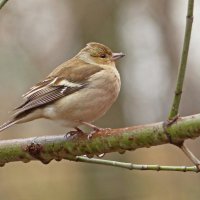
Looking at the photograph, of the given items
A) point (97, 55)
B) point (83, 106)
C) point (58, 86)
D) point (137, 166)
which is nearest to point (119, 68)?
point (97, 55)

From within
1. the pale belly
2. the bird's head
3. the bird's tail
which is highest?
the bird's head

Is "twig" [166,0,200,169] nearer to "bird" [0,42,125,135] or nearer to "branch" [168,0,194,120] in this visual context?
"branch" [168,0,194,120]

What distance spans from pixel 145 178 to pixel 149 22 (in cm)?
301

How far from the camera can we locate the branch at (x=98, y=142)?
2.74m

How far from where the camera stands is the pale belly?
13.7ft

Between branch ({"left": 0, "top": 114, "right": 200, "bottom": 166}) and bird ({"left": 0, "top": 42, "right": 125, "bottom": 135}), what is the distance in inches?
17.1

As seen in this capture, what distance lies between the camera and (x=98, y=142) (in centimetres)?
308

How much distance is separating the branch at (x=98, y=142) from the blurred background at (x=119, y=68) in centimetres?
715

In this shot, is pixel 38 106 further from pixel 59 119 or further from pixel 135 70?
pixel 135 70

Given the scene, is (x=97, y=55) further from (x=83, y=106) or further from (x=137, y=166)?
(x=137, y=166)

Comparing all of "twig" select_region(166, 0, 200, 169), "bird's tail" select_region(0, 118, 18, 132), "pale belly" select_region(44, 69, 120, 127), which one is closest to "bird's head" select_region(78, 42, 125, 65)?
"pale belly" select_region(44, 69, 120, 127)

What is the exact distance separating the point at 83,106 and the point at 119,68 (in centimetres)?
731

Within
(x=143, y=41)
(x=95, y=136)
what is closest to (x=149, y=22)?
(x=143, y=41)

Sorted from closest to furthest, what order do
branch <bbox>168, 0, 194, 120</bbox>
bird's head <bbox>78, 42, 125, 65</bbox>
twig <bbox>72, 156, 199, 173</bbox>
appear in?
branch <bbox>168, 0, 194, 120</bbox>
twig <bbox>72, 156, 199, 173</bbox>
bird's head <bbox>78, 42, 125, 65</bbox>
